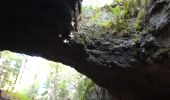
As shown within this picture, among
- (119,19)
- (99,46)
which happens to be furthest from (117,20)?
(99,46)

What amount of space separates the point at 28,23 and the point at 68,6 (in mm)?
1146

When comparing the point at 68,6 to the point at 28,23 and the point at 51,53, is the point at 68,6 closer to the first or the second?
the point at 28,23

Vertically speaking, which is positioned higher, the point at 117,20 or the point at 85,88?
the point at 117,20

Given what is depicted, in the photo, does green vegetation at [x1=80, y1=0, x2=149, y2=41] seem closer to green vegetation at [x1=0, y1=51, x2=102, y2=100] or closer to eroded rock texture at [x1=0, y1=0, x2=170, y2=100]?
eroded rock texture at [x1=0, y1=0, x2=170, y2=100]

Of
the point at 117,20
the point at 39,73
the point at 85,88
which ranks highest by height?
the point at 39,73

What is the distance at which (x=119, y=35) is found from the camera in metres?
7.00

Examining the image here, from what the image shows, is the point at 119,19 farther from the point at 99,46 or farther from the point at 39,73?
the point at 39,73

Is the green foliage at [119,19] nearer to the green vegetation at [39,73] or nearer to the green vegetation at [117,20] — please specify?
the green vegetation at [117,20]

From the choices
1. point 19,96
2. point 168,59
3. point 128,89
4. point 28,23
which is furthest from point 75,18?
point 19,96

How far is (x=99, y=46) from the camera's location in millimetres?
6910

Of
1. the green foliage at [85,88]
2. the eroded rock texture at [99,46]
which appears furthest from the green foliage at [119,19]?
the green foliage at [85,88]

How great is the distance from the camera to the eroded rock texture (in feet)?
19.0

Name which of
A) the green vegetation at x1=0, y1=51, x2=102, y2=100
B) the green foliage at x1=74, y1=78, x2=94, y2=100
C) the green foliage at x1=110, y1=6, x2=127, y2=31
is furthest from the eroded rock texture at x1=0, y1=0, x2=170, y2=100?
the green vegetation at x1=0, y1=51, x2=102, y2=100

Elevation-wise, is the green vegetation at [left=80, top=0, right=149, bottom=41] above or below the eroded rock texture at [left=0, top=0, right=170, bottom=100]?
above
